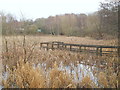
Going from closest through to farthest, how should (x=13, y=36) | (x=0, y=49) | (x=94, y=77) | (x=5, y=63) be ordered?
(x=94, y=77) < (x=5, y=63) < (x=13, y=36) < (x=0, y=49)

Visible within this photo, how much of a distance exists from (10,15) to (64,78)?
3621 mm

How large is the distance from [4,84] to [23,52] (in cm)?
186

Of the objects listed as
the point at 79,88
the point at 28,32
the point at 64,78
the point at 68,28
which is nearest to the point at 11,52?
the point at 28,32

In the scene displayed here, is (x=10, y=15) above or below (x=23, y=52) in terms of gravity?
above

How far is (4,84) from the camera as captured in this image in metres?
3.23

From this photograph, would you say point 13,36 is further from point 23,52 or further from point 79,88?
point 79,88

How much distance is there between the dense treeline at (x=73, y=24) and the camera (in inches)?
205

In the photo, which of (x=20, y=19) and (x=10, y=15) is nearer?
(x=20, y=19)

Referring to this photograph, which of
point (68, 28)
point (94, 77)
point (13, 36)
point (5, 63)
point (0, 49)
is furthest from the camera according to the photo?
point (68, 28)

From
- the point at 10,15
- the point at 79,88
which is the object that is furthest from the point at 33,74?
the point at 10,15

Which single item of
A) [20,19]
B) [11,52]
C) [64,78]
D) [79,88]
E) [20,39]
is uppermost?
[20,19]

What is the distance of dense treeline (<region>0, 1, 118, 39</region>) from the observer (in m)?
5.20

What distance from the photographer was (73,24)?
2070 cm

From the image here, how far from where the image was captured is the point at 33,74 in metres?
3.24
